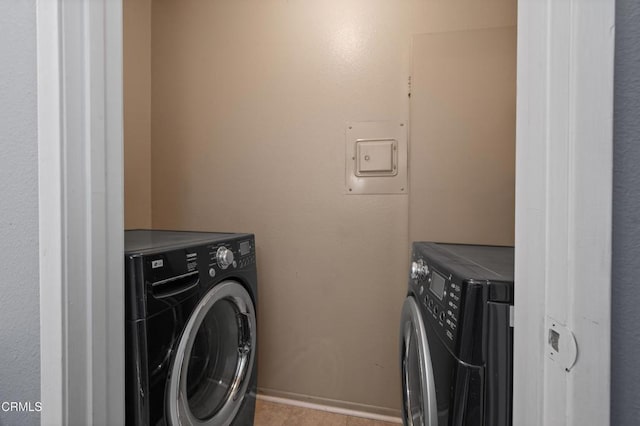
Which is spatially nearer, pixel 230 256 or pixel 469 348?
pixel 469 348

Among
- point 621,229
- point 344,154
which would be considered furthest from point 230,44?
point 621,229

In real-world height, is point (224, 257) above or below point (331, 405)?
above

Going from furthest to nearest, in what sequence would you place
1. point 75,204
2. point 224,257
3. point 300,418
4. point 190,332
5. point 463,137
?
point 300,418, point 463,137, point 224,257, point 190,332, point 75,204

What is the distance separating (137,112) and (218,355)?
151 centimetres

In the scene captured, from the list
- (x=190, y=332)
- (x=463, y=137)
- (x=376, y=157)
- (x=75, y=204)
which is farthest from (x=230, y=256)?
(x=463, y=137)

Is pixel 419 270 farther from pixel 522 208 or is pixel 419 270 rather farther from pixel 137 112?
pixel 137 112

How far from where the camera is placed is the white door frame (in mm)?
329

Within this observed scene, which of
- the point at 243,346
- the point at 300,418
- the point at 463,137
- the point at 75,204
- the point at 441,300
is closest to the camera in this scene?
the point at 75,204

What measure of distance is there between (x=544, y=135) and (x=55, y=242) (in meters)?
0.76

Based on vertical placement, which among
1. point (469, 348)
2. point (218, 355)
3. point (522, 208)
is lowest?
point (218, 355)

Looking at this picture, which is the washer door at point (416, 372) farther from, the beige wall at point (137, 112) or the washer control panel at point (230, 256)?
the beige wall at point (137, 112)

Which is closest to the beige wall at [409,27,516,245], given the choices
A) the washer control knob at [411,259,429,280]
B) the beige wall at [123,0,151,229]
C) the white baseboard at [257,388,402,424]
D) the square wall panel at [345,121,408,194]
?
the square wall panel at [345,121,408,194]

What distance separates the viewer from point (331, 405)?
154 centimetres

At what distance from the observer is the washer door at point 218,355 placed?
2.91ft
